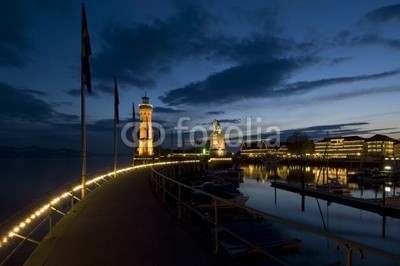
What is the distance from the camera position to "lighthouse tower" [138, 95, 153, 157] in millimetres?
74625

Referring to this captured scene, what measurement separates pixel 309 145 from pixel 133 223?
184695 mm

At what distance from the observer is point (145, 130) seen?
7588 cm

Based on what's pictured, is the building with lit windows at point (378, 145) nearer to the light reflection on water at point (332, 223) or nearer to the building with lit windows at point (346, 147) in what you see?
the building with lit windows at point (346, 147)

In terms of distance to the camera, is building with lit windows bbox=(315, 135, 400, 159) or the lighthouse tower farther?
building with lit windows bbox=(315, 135, 400, 159)

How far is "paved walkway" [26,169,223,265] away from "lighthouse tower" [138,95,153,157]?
207ft

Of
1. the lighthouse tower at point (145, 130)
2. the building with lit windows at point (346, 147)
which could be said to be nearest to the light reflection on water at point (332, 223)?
the lighthouse tower at point (145, 130)

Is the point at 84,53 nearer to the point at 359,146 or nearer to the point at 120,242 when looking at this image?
the point at 120,242

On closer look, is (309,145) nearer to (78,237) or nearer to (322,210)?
(322,210)

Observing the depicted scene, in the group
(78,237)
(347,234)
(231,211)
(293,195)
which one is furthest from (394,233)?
(78,237)

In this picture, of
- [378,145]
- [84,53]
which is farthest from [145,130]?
[378,145]

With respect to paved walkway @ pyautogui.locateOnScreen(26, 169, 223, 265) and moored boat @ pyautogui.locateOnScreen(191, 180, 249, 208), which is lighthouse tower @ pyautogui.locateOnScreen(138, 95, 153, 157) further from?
paved walkway @ pyautogui.locateOnScreen(26, 169, 223, 265)

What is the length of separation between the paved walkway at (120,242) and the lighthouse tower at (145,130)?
207 ft

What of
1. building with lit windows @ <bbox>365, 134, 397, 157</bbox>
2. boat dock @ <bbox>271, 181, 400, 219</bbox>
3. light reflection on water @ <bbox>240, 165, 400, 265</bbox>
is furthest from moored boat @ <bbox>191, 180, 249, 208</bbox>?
building with lit windows @ <bbox>365, 134, 397, 157</bbox>

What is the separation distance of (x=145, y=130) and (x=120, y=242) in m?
69.0
